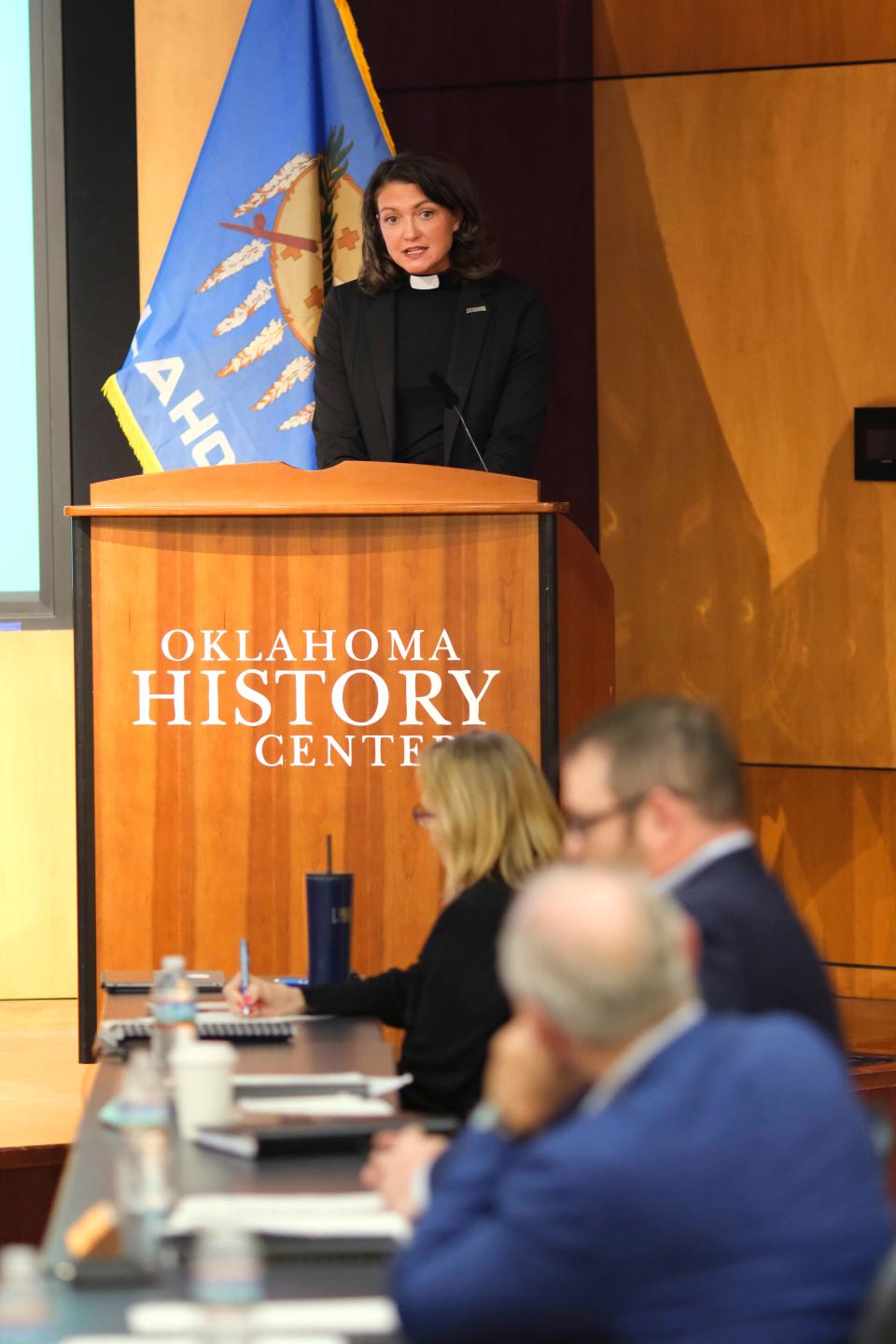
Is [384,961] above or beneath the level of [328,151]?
beneath

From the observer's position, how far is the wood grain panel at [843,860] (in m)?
5.81

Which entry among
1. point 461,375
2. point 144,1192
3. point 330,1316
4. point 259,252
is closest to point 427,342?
point 461,375

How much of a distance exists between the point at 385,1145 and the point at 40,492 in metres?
3.80

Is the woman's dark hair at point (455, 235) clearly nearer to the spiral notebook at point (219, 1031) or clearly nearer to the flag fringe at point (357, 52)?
the flag fringe at point (357, 52)

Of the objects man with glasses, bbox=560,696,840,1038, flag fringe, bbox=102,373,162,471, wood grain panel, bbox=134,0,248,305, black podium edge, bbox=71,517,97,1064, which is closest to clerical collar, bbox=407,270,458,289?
black podium edge, bbox=71,517,97,1064

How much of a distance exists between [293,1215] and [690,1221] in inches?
23.0

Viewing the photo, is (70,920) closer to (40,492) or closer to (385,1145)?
(40,492)

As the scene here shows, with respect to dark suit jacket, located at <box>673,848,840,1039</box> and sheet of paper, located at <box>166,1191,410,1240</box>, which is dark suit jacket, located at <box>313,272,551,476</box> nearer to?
dark suit jacket, located at <box>673,848,840,1039</box>

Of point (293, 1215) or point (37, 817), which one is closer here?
point (293, 1215)

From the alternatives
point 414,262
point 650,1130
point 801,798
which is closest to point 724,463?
point 801,798

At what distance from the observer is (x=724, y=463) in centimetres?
597

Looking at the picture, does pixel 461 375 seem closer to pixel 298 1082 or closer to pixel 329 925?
pixel 329 925

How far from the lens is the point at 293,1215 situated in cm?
187

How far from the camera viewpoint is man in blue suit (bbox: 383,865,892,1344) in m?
1.41
